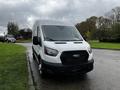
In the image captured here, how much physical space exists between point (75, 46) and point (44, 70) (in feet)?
4.52

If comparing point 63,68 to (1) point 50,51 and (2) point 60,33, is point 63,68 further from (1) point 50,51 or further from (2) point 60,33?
(2) point 60,33

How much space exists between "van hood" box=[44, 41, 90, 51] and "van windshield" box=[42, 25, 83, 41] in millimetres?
539

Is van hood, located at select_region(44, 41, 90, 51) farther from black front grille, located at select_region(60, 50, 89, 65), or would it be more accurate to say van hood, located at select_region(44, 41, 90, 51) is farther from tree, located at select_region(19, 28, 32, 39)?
tree, located at select_region(19, 28, 32, 39)

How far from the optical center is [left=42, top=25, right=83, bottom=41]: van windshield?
8.33 meters

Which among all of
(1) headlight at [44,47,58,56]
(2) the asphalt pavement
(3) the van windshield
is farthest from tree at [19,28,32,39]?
(1) headlight at [44,47,58,56]

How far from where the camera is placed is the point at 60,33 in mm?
8656

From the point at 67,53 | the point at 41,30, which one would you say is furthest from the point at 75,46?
the point at 41,30

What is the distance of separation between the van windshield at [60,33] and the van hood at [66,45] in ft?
1.77

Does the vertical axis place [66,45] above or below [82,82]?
above

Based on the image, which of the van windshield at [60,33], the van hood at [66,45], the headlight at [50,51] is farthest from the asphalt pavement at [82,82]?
the van windshield at [60,33]

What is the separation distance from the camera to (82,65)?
24.0 ft

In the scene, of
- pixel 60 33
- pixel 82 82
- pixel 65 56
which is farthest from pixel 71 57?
pixel 60 33

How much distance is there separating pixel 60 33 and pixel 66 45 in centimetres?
134

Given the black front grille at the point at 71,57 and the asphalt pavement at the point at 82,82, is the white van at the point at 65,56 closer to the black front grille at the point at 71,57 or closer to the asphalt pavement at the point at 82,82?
the black front grille at the point at 71,57
